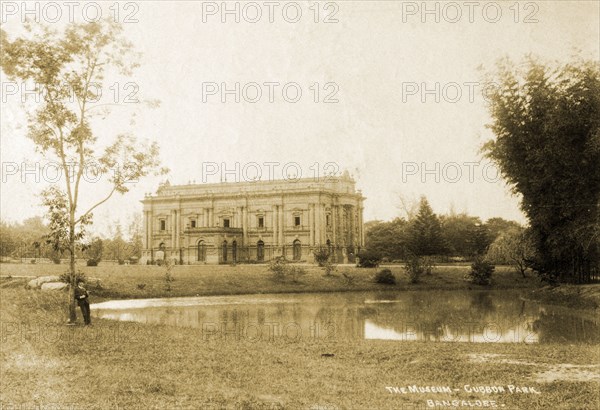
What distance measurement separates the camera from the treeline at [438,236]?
4097 centimetres

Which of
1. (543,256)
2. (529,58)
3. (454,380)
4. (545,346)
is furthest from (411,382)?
(543,256)

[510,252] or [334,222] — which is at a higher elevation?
[334,222]

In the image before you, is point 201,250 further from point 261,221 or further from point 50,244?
point 50,244

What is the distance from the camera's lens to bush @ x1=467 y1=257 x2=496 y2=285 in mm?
30891

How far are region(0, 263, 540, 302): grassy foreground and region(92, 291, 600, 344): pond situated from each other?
6.73 feet

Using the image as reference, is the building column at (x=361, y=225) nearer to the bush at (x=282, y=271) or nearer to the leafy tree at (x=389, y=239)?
the leafy tree at (x=389, y=239)

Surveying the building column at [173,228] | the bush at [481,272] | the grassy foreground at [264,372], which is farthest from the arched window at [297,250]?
the grassy foreground at [264,372]

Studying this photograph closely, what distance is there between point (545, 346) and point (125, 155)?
11.0 m

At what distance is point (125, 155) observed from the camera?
47.2 feet

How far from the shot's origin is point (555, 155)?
63.6 feet

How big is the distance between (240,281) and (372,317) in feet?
45.5

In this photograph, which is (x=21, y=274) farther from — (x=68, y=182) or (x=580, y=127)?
(x=580, y=127)

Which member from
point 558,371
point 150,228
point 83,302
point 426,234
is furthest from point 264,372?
point 150,228

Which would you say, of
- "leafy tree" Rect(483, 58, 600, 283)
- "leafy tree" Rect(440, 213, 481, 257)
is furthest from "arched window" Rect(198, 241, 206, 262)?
"leafy tree" Rect(483, 58, 600, 283)
